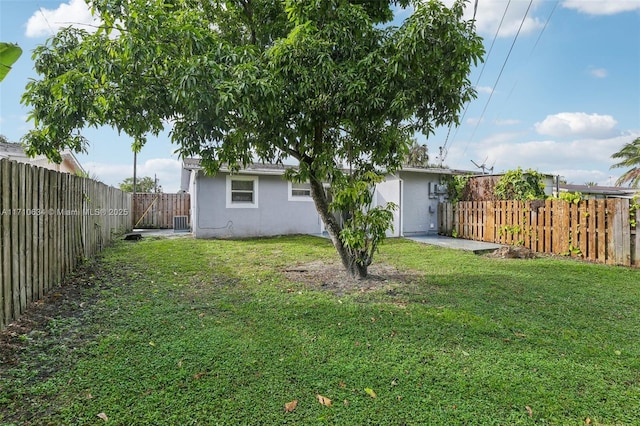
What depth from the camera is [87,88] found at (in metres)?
4.07

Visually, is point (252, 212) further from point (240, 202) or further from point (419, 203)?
point (419, 203)

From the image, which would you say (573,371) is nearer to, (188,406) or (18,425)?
(188,406)

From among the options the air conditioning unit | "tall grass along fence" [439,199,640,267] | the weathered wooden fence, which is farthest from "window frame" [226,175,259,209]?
"tall grass along fence" [439,199,640,267]

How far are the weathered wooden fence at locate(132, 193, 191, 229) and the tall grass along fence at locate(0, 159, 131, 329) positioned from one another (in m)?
11.3

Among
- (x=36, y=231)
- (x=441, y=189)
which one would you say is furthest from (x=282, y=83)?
(x=441, y=189)

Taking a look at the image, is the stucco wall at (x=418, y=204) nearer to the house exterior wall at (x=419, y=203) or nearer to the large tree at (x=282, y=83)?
the house exterior wall at (x=419, y=203)

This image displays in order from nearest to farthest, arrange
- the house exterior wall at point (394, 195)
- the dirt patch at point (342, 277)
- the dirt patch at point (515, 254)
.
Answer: the dirt patch at point (342, 277) < the dirt patch at point (515, 254) < the house exterior wall at point (394, 195)

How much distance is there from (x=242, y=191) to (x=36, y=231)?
8.68m

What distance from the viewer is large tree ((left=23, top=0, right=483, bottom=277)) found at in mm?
3891

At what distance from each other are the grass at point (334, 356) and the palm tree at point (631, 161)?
22349 mm

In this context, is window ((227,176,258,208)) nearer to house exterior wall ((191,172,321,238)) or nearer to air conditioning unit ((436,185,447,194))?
house exterior wall ((191,172,321,238))

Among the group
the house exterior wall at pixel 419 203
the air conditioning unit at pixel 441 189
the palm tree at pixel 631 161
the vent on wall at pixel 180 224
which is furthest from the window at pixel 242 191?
the palm tree at pixel 631 161

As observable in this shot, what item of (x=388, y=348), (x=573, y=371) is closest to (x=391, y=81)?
(x=388, y=348)

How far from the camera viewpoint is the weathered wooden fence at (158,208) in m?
17.1
